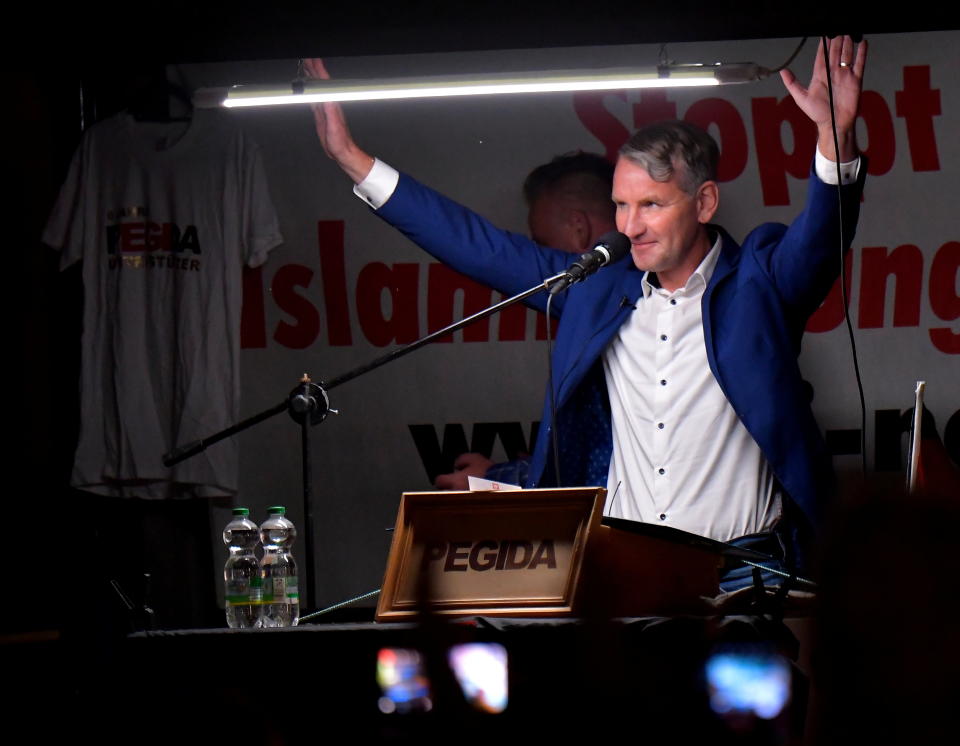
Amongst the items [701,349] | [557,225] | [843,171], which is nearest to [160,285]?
[557,225]

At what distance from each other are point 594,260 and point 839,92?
3.41 ft

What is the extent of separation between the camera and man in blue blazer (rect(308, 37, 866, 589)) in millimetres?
3248

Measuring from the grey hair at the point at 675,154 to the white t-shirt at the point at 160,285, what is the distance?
1.34 meters

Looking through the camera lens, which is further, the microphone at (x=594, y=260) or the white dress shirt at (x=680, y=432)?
the white dress shirt at (x=680, y=432)

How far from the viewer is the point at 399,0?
9.75 ft

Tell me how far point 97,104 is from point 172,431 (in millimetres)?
1304

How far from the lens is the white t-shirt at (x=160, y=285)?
4047 mm

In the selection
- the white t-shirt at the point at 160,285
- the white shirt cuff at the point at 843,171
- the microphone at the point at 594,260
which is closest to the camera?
the microphone at the point at 594,260

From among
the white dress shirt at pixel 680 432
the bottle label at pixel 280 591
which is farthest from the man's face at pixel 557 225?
the bottle label at pixel 280 591

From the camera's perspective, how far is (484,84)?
3.39 metres

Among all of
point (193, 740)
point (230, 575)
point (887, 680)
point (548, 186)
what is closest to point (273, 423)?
point (548, 186)

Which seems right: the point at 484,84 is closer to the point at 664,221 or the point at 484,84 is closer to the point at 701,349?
the point at 664,221

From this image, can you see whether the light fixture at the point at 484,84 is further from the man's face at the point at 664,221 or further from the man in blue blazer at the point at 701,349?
the man's face at the point at 664,221

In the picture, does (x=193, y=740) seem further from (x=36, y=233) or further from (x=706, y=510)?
(x=36, y=233)
